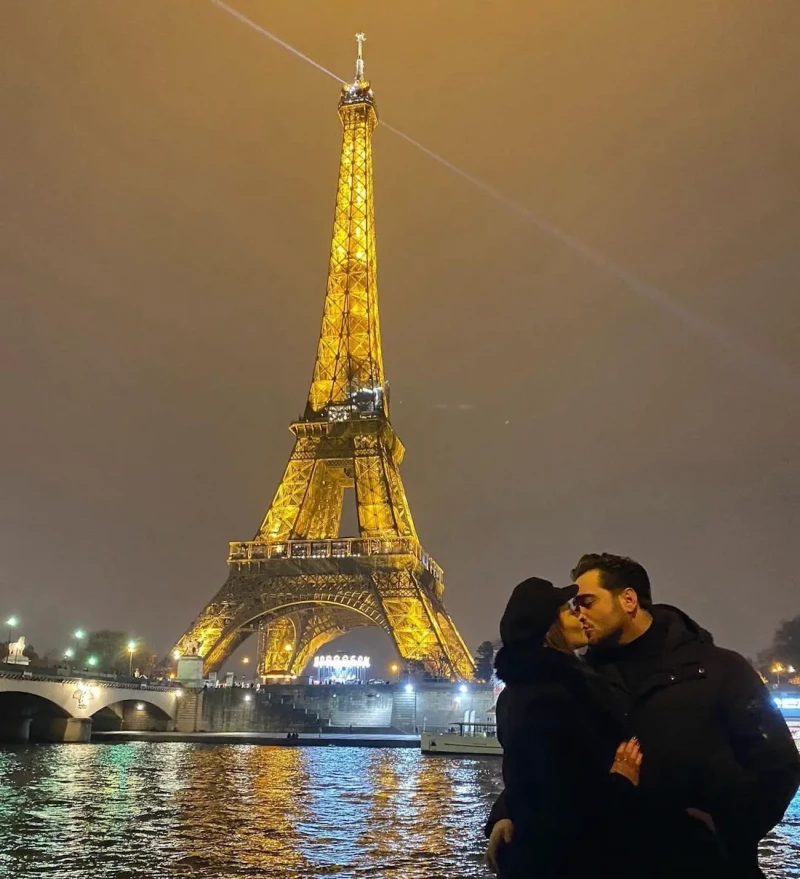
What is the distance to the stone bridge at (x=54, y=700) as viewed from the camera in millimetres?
33062

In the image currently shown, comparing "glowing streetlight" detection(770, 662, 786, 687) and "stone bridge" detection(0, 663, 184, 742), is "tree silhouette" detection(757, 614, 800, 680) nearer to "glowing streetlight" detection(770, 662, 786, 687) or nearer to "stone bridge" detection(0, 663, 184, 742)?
"glowing streetlight" detection(770, 662, 786, 687)

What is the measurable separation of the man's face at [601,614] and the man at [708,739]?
27 mm

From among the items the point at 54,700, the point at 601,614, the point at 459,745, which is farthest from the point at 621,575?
the point at 54,700

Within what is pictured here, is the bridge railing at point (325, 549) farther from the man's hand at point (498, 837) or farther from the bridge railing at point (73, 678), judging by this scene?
the man's hand at point (498, 837)

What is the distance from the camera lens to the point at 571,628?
3088 millimetres

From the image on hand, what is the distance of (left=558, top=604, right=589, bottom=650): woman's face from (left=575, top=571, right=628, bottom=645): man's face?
3 cm

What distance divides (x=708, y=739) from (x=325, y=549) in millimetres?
45826

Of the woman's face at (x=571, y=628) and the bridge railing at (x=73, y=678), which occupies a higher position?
the woman's face at (x=571, y=628)

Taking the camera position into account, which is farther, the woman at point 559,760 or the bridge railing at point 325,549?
the bridge railing at point 325,549

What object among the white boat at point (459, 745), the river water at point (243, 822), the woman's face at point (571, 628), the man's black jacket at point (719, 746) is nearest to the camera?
the man's black jacket at point (719, 746)

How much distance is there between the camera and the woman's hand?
2795 millimetres

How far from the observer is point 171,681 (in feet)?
154

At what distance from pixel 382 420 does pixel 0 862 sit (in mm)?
43899

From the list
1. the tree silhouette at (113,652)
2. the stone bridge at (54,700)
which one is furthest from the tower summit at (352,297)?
the tree silhouette at (113,652)
